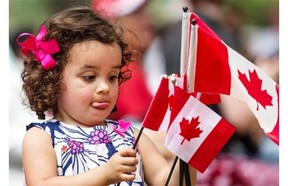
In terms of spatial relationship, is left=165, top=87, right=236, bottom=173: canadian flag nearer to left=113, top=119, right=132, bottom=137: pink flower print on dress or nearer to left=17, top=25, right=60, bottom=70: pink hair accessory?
left=113, top=119, right=132, bottom=137: pink flower print on dress

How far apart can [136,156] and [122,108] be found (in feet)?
4.62

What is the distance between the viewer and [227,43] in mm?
3922

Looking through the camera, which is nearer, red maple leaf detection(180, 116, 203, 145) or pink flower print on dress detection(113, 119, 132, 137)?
red maple leaf detection(180, 116, 203, 145)

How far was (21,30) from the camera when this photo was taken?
159 inches

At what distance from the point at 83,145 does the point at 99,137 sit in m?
0.06

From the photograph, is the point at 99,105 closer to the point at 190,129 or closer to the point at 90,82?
the point at 90,82

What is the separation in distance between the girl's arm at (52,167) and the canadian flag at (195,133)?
0.17 m

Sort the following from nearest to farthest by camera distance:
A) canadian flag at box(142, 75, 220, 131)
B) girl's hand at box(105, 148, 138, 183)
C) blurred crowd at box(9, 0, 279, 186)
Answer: girl's hand at box(105, 148, 138, 183), canadian flag at box(142, 75, 220, 131), blurred crowd at box(9, 0, 279, 186)

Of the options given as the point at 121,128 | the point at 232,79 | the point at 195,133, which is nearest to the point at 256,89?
the point at 232,79

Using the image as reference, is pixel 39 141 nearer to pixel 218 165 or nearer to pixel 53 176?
pixel 53 176

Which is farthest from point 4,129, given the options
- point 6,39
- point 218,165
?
point 218,165

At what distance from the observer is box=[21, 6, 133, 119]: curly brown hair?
252cm

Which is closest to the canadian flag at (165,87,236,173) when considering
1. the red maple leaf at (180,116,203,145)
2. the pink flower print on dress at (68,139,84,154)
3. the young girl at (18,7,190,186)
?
the red maple leaf at (180,116,203,145)

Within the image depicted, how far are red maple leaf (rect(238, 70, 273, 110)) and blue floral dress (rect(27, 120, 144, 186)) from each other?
0.37 m
